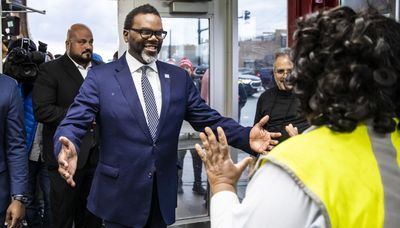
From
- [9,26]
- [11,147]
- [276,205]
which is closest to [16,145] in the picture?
[11,147]

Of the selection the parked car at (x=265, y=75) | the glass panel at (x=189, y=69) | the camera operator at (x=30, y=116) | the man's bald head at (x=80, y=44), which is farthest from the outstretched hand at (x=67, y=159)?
the parked car at (x=265, y=75)

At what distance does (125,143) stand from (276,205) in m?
1.33

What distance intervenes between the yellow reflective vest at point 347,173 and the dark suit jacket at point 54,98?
90.3 inches

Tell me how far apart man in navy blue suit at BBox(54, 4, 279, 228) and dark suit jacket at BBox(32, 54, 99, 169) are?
2.88 ft

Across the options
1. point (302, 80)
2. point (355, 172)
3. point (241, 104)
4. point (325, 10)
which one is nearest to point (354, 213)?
point (355, 172)

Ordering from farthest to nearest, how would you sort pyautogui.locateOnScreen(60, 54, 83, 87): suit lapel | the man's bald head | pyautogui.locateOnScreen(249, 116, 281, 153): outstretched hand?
1. the man's bald head
2. pyautogui.locateOnScreen(60, 54, 83, 87): suit lapel
3. pyautogui.locateOnScreen(249, 116, 281, 153): outstretched hand

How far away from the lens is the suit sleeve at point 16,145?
7.03ft

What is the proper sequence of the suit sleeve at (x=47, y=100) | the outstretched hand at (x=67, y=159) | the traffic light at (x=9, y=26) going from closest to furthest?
the outstretched hand at (x=67, y=159) → the suit sleeve at (x=47, y=100) → the traffic light at (x=9, y=26)

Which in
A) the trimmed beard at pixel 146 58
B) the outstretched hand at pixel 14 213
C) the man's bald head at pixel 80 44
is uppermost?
the man's bald head at pixel 80 44

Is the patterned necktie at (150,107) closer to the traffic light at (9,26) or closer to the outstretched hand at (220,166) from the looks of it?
the outstretched hand at (220,166)

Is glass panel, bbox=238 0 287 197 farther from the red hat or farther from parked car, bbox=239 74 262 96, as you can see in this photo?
the red hat

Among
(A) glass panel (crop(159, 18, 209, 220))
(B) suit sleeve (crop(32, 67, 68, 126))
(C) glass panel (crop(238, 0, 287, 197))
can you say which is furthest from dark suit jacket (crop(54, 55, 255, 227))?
(C) glass panel (crop(238, 0, 287, 197))

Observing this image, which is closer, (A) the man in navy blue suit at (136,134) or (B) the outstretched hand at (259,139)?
(B) the outstretched hand at (259,139)

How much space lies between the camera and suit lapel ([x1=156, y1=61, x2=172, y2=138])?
2164mm
